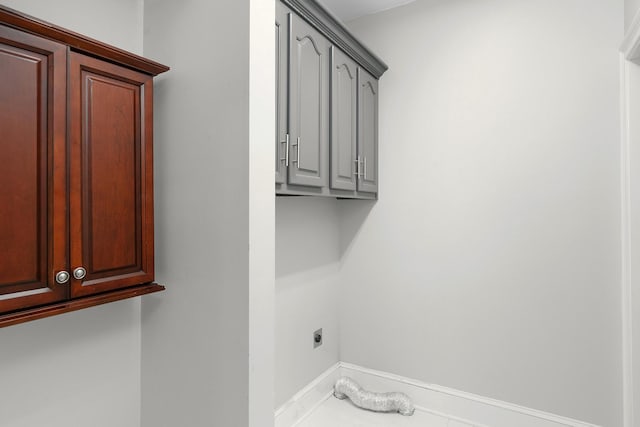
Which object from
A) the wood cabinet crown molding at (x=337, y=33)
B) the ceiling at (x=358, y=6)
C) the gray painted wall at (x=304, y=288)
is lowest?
the gray painted wall at (x=304, y=288)

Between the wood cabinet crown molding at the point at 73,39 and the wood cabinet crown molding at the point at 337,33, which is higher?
the wood cabinet crown molding at the point at 337,33

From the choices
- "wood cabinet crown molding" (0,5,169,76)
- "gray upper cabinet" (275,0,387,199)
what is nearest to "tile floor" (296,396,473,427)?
"gray upper cabinet" (275,0,387,199)

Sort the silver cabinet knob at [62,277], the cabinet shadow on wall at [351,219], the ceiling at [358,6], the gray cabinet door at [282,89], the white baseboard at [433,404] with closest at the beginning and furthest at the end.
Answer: the silver cabinet knob at [62,277] < the gray cabinet door at [282,89] < the white baseboard at [433,404] < the ceiling at [358,6] < the cabinet shadow on wall at [351,219]

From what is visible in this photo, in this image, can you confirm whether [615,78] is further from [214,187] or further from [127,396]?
[127,396]

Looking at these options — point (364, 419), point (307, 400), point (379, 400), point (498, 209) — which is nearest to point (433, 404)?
point (379, 400)

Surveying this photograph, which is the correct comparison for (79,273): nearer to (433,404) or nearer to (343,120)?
(343,120)

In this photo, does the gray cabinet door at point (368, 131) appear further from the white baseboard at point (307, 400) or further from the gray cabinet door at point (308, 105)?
the white baseboard at point (307, 400)

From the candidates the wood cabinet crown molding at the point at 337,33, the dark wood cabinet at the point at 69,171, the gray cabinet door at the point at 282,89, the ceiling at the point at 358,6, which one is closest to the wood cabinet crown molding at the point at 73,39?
the dark wood cabinet at the point at 69,171

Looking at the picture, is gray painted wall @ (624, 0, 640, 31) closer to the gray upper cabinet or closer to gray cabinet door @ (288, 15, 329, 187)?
the gray upper cabinet

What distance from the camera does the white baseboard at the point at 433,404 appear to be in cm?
193

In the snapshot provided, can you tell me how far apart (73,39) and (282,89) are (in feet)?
2.44

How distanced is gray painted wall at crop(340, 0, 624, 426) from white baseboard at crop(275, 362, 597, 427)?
0.17ft

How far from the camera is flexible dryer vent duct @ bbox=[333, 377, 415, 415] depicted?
2.14m

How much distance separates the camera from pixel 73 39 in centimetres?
91
